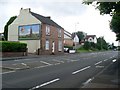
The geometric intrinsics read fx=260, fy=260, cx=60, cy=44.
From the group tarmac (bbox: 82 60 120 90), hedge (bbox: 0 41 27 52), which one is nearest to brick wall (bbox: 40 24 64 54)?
hedge (bbox: 0 41 27 52)

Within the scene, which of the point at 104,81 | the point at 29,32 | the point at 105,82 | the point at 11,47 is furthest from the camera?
the point at 29,32

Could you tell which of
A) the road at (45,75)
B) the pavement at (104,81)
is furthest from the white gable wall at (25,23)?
the pavement at (104,81)

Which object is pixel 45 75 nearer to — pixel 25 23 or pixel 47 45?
pixel 47 45

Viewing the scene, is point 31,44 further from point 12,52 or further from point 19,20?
point 12,52

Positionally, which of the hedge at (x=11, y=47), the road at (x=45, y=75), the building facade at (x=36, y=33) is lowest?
the road at (x=45, y=75)

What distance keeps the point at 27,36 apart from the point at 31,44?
225cm

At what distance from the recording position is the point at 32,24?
53.1 meters

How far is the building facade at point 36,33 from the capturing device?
51.5 m

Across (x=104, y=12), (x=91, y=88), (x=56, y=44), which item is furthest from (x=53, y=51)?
(x=91, y=88)

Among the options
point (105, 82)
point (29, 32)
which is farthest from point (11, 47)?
point (105, 82)

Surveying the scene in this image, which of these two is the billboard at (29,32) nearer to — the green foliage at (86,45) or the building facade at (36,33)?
the building facade at (36,33)

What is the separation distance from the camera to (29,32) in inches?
2103

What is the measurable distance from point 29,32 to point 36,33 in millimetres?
2055

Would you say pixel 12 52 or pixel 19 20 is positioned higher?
pixel 19 20
